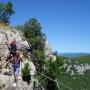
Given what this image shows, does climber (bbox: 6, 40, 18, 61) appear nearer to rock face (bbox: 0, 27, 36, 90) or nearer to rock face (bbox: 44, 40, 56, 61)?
rock face (bbox: 0, 27, 36, 90)

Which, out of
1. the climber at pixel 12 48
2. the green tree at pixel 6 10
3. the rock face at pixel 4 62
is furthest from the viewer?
the green tree at pixel 6 10

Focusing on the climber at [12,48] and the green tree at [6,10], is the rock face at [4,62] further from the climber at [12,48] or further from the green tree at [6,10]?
the climber at [12,48]

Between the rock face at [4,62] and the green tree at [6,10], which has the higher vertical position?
the green tree at [6,10]

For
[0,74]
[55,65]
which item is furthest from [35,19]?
[0,74]

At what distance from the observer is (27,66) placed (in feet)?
181

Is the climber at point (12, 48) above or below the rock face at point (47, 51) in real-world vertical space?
below

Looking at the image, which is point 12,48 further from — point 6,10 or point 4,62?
point 6,10

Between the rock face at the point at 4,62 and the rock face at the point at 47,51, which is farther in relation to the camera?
the rock face at the point at 47,51

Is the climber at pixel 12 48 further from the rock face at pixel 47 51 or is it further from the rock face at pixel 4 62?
the rock face at pixel 47 51

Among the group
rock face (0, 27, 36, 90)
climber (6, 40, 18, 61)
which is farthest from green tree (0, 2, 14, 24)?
climber (6, 40, 18, 61)

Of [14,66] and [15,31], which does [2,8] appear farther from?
[14,66]

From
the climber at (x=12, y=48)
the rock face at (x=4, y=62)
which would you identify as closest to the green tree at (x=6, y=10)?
the rock face at (x=4, y=62)

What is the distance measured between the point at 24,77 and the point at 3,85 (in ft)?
22.1

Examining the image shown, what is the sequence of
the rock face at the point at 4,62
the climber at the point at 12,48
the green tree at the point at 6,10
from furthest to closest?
the green tree at the point at 6,10 < the rock face at the point at 4,62 < the climber at the point at 12,48
